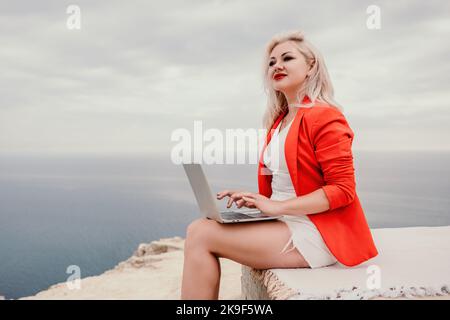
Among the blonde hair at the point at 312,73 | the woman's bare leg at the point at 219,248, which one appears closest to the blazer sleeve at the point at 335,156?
the blonde hair at the point at 312,73

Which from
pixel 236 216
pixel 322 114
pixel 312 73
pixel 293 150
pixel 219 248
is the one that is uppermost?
pixel 312 73

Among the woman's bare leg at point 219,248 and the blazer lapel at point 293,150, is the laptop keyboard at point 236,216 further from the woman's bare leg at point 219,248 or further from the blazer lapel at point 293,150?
the blazer lapel at point 293,150

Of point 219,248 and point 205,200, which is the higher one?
point 205,200

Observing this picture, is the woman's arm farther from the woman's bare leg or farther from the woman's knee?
the woman's knee

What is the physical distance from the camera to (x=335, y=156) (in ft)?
5.57

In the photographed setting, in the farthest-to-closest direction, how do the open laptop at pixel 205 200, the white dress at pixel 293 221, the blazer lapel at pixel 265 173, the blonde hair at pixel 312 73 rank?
the blazer lapel at pixel 265 173 → the blonde hair at pixel 312 73 → the white dress at pixel 293 221 → the open laptop at pixel 205 200

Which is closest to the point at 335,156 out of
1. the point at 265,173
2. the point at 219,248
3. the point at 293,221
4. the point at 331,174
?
the point at 331,174

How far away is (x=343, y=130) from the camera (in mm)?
1736

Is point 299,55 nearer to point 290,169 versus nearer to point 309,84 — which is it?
point 309,84

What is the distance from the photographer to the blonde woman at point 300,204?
170cm

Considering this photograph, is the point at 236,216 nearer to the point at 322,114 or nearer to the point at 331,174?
the point at 331,174

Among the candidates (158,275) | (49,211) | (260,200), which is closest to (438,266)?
(260,200)

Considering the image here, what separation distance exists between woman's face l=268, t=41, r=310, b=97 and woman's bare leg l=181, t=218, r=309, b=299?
0.58 metres

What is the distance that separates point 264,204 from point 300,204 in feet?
0.43
